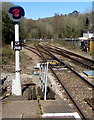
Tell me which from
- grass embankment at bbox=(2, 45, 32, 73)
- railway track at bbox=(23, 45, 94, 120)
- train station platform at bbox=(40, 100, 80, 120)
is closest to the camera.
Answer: train station platform at bbox=(40, 100, 80, 120)

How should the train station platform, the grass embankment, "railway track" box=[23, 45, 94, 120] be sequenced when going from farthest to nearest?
the grass embankment → "railway track" box=[23, 45, 94, 120] → the train station platform

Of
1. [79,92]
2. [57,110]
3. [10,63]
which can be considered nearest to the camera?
[57,110]

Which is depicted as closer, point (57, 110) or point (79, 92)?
point (57, 110)

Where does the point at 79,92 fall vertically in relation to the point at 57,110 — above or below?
below

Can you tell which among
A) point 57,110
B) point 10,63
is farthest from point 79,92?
point 10,63

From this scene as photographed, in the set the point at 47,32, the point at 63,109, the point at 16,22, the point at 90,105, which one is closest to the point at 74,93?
the point at 90,105

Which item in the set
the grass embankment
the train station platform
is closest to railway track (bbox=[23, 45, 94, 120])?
the train station platform

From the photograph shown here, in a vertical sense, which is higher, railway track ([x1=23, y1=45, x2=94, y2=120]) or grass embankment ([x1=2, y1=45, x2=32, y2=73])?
grass embankment ([x1=2, y1=45, x2=32, y2=73])

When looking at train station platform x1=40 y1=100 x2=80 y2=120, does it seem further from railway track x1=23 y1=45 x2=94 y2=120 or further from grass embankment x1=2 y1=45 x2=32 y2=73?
grass embankment x1=2 y1=45 x2=32 y2=73

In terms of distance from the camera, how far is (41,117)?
396cm

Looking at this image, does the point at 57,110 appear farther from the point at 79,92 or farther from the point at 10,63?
the point at 10,63

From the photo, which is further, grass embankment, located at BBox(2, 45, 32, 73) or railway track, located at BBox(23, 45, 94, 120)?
grass embankment, located at BBox(2, 45, 32, 73)

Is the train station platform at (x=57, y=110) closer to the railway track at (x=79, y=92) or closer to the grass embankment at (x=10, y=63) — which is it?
the railway track at (x=79, y=92)

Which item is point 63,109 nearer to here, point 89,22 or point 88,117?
point 88,117
